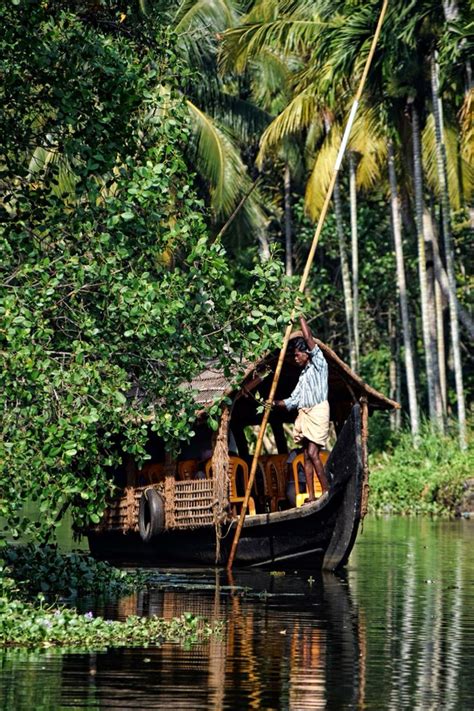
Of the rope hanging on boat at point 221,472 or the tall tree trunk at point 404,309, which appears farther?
the tall tree trunk at point 404,309

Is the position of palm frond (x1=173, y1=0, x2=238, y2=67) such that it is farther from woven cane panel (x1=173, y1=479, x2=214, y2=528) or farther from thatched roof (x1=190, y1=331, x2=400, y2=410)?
woven cane panel (x1=173, y1=479, x2=214, y2=528)

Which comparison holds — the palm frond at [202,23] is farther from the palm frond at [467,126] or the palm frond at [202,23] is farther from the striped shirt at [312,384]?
the striped shirt at [312,384]

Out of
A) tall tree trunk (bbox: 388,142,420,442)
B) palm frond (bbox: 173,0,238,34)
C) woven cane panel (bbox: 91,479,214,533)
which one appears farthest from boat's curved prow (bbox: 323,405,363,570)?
palm frond (bbox: 173,0,238,34)

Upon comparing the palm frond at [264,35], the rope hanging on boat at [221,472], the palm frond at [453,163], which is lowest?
the rope hanging on boat at [221,472]

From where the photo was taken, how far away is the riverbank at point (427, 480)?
75.6ft

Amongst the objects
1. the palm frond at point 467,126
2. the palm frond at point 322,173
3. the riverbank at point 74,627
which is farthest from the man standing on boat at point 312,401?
the palm frond at point 322,173

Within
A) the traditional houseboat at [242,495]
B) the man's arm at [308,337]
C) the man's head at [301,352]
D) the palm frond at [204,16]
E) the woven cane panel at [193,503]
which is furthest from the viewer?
the palm frond at [204,16]

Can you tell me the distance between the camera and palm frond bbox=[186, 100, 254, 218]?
26.3 metres

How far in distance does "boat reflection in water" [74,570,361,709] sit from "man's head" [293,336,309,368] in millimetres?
2553

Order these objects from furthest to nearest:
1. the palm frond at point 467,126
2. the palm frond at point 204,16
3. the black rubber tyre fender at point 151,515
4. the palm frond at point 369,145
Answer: the palm frond at point 204,16 → the palm frond at point 369,145 → the palm frond at point 467,126 → the black rubber tyre fender at point 151,515

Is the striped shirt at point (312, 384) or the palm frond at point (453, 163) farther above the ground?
the palm frond at point (453, 163)

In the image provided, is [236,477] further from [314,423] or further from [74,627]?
[74,627]

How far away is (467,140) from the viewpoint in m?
23.2

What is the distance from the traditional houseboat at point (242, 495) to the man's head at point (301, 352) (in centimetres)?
30
